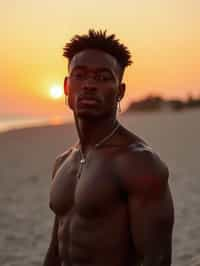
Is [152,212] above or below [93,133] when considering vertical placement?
below

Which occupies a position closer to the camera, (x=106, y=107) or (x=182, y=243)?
(x=106, y=107)

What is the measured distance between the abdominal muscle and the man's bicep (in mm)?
83

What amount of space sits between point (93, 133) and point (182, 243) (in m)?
4.32

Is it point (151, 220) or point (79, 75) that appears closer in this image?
point (151, 220)

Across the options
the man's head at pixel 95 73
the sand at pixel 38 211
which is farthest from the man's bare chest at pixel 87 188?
the sand at pixel 38 211

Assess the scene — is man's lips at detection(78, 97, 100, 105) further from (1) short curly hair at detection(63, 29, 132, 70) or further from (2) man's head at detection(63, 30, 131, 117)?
(1) short curly hair at detection(63, 29, 132, 70)

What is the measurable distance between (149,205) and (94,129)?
1.43 ft

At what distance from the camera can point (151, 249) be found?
2.40 metres

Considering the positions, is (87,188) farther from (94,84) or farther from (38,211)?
(38,211)

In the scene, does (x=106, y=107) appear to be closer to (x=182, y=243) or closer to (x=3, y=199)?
(x=182, y=243)

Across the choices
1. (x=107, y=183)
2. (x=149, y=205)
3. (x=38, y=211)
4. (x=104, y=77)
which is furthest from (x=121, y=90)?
(x=38, y=211)

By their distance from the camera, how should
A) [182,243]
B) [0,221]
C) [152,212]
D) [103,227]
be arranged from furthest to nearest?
[0,221] < [182,243] < [103,227] < [152,212]

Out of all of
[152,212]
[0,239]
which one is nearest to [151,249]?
[152,212]

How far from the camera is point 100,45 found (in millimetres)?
2586
